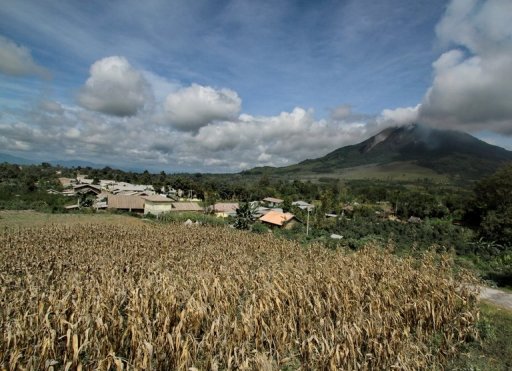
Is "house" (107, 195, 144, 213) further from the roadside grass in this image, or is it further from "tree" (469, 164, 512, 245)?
the roadside grass

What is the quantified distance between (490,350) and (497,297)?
703 cm

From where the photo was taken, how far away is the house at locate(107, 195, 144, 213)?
57675 millimetres

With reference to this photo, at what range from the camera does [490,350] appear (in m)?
7.81

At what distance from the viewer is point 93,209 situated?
Result: 52.7m

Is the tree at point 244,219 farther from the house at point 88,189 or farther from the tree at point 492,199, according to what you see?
the house at point 88,189

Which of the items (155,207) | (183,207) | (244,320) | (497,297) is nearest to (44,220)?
(155,207)

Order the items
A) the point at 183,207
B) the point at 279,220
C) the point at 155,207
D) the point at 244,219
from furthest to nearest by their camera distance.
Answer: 1. the point at 183,207
2. the point at 155,207
3. the point at 279,220
4. the point at 244,219

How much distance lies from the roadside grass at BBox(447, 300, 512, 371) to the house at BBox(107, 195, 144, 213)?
57379 mm

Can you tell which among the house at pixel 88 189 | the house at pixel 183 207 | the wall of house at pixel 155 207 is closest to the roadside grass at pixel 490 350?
the wall of house at pixel 155 207

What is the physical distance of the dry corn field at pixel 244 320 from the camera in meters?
5.25

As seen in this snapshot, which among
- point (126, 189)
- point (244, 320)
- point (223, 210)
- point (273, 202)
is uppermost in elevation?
point (244, 320)

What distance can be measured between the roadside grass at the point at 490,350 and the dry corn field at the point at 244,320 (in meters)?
0.35

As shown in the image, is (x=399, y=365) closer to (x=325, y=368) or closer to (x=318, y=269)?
(x=325, y=368)

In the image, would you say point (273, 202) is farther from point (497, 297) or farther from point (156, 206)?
point (497, 297)
